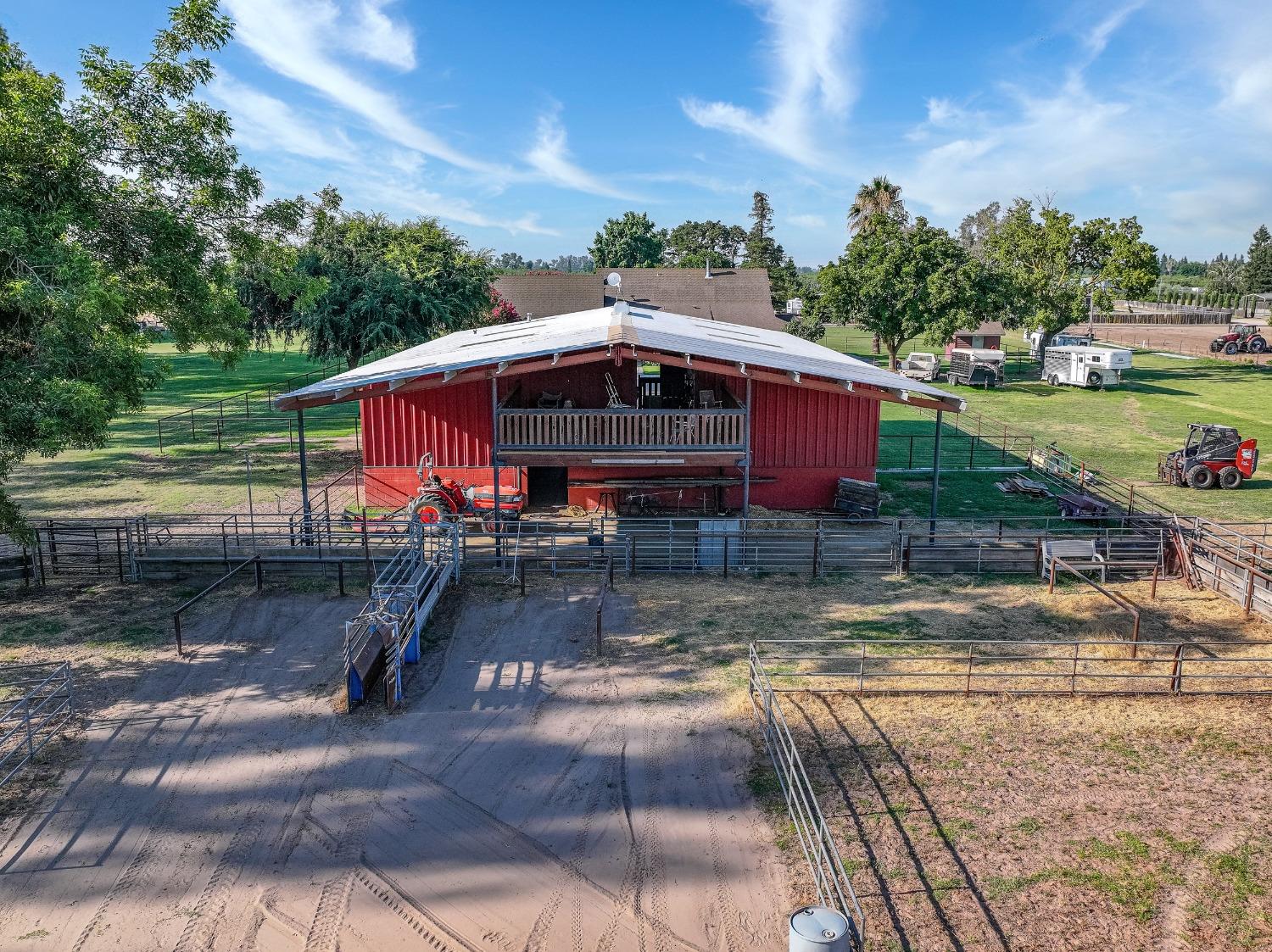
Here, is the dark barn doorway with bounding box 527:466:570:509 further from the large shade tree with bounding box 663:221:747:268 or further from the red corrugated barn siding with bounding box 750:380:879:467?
the large shade tree with bounding box 663:221:747:268

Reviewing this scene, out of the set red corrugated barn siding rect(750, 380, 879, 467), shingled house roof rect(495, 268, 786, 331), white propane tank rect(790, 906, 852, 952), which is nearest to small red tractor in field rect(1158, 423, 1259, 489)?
red corrugated barn siding rect(750, 380, 879, 467)

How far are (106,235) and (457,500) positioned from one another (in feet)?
31.0

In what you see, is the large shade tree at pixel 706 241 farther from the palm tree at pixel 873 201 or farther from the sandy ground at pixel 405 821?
the sandy ground at pixel 405 821

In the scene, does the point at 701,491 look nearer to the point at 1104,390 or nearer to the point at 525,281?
the point at 525,281

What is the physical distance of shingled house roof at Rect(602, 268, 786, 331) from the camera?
48000 mm

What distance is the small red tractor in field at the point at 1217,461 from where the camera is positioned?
90.2ft

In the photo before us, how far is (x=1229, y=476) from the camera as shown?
2748cm

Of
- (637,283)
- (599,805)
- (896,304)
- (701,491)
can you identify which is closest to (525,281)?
(637,283)

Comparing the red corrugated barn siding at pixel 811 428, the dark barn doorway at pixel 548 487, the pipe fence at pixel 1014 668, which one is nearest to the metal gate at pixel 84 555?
the dark barn doorway at pixel 548 487

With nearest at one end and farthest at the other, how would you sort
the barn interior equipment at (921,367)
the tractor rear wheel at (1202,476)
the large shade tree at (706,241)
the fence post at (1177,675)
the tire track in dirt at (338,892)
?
1. the tire track in dirt at (338,892)
2. the fence post at (1177,675)
3. the tractor rear wheel at (1202,476)
4. the barn interior equipment at (921,367)
5. the large shade tree at (706,241)

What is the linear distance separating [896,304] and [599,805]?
146ft

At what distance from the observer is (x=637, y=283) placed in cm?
5291

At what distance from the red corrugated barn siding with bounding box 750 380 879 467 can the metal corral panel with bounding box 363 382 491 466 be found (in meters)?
7.44

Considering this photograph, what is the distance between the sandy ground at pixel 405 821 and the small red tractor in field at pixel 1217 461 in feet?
69.6
